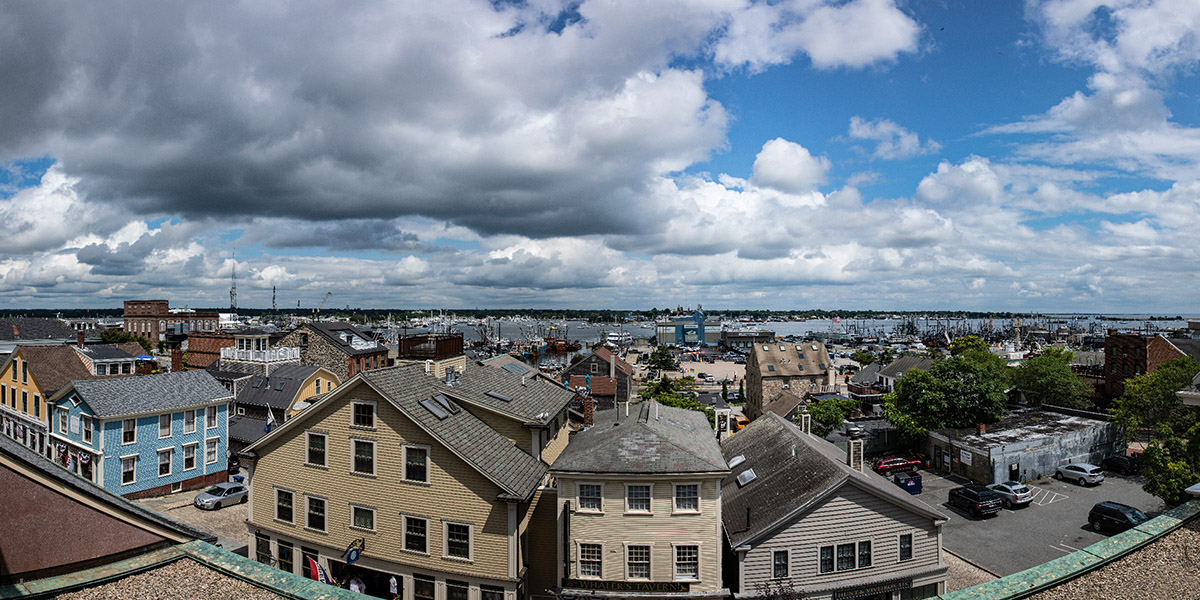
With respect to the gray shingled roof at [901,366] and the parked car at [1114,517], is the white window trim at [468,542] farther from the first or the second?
the gray shingled roof at [901,366]

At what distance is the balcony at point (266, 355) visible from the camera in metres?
Answer: 66.0

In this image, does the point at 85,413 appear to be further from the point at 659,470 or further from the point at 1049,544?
the point at 1049,544

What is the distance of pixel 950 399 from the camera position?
51656mm

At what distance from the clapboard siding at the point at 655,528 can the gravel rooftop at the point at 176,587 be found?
46.0 ft

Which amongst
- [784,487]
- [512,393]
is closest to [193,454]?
[512,393]

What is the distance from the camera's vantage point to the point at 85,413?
1634 inches

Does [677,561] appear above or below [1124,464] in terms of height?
above

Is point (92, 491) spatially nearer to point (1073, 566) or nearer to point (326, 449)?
point (326, 449)

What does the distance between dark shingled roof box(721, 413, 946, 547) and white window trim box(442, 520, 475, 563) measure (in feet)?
35.7

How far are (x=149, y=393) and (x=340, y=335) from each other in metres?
27.0

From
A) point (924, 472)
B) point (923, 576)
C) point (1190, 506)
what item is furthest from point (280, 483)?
point (924, 472)

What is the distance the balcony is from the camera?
66.0 metres

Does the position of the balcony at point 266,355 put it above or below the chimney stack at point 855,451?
above

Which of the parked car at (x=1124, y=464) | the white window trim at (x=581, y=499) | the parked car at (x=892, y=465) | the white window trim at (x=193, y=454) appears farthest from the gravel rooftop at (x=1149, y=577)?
the white window trim at (x=193, y=454)
